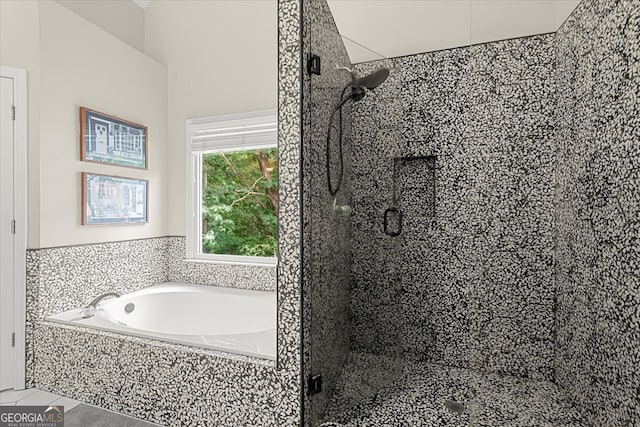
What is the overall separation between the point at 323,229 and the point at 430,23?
1.47 metres

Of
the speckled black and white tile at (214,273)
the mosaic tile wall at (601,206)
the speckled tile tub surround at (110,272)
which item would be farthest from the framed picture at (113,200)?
the mosaic tile wall at (601,206)

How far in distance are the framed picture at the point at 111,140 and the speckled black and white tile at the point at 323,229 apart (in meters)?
2.01

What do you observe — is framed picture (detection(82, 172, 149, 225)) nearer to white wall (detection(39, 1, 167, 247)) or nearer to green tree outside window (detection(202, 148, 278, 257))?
white wall (detection(39, 1, 167, 247))

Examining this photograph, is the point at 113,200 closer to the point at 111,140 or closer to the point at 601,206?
the point at 111,140

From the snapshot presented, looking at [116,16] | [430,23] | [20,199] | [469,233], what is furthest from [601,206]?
[116,16]

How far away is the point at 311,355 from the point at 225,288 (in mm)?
1770

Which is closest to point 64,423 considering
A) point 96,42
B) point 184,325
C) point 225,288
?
point 184,325

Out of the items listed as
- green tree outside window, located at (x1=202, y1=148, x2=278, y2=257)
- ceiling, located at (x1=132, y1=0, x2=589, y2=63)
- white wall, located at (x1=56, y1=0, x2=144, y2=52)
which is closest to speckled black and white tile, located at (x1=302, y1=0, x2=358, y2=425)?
ceiling, located at (x1=132, y1=0, x2=589, y2=63)

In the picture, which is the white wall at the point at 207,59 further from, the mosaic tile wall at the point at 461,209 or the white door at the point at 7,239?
the mosaic tile wall at the point at 461,209

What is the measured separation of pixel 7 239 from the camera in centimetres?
228

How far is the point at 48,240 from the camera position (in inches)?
92.8

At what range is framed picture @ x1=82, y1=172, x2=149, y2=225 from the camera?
2.61 meters

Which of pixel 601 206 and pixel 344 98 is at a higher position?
pixel 344 98

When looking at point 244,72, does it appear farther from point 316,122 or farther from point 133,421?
point 133,421
